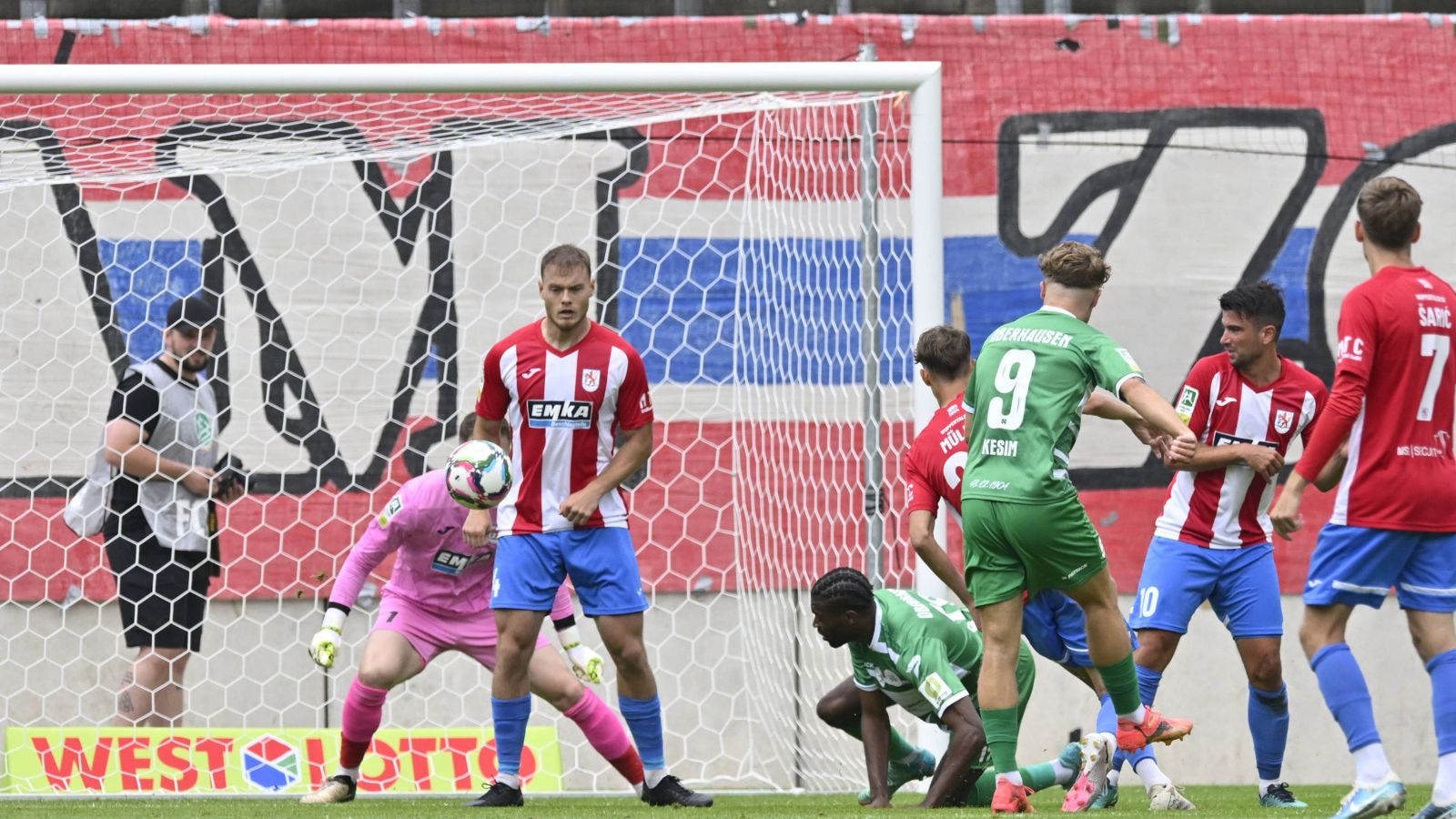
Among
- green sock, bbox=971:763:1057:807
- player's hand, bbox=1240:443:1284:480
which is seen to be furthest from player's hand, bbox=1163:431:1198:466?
green sock, bbox=971:763:1057:807

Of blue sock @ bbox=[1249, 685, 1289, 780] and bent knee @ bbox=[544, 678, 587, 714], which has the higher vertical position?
bent knee @ bbox=[544, 678, 587, 714]

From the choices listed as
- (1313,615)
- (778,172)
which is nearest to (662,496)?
(778,172)

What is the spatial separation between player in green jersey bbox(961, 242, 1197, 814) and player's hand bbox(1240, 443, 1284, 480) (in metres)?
0.95

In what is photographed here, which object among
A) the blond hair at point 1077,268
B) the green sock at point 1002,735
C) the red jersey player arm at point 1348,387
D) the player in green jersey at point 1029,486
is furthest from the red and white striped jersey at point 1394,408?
the green sock at point 1002,735

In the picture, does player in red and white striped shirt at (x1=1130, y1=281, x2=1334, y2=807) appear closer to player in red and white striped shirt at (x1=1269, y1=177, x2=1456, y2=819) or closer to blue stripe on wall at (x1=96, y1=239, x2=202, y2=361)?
player in red and white striped shirt at (x1=1269, y1=177, x2=1456, y2=819)

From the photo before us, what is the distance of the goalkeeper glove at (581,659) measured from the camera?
5.91 meters

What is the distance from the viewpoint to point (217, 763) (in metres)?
6.75

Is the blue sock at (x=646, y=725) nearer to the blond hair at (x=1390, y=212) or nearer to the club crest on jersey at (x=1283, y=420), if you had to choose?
the club crest on jersey at (x=1283, y=420)

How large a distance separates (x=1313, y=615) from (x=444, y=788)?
3.65 metres

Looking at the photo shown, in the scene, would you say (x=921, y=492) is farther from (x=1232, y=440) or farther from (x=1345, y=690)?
(x=1345, y=690)

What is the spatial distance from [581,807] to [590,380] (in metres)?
1.40

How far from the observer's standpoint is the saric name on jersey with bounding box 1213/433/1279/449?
19.5ft

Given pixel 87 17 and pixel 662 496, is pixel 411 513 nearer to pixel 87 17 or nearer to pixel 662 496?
pixel 662 496

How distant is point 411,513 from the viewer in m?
6.03
